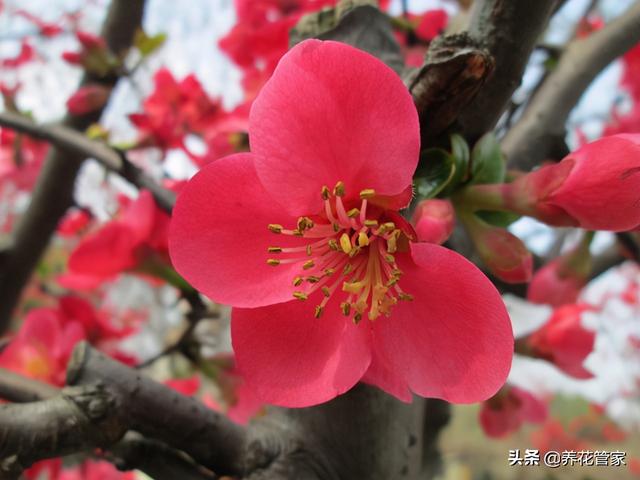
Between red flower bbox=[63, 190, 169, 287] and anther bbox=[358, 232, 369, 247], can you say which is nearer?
anther bbox=[358, 232, 369, 247]

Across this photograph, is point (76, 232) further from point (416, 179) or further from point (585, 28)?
point (585, 28)

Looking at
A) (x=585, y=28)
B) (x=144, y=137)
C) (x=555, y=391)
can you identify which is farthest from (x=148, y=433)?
(x=555, y=391)

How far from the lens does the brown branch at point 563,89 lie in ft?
2.51

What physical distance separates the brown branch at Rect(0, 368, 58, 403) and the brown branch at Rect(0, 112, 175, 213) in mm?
271

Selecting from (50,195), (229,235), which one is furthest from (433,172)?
(50,195)

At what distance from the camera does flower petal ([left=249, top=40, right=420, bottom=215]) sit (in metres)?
0.36

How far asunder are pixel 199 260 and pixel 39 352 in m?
0.49

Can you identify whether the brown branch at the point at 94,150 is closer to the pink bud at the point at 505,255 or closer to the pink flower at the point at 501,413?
the pink bud at the point at 505,255

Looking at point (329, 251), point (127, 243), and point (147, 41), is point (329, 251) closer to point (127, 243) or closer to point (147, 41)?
point (127, 243)

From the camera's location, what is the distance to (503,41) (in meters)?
0.46

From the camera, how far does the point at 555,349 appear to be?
2.48ft

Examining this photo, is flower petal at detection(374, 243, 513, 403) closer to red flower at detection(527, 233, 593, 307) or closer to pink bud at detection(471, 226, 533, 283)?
pink bud at detection(471, 226, 533, 283)

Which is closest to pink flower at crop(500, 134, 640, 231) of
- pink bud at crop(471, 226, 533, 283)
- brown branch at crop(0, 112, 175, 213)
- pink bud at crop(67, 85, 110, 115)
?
pink bud at crop(471, 226, 533, 283)

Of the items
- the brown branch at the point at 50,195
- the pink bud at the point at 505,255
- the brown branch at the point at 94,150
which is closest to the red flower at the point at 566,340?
the pink bud at the point at 505,255
